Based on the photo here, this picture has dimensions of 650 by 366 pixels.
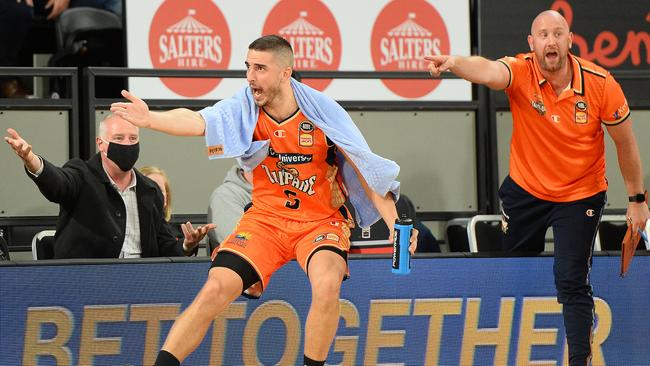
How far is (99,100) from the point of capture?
7.91 metres

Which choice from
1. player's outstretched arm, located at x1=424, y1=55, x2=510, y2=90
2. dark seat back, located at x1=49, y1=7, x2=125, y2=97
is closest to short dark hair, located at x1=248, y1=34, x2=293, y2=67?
player's outstretched arm, located at x1=424, y1=55, x2=510, y2=90

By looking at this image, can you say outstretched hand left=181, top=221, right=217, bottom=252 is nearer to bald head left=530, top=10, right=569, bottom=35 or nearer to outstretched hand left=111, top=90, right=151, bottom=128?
outstretched hand left=111, top=90, right=151, bottom=128

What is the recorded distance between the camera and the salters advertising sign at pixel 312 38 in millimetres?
8297

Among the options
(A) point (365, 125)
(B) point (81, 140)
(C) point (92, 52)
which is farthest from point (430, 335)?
(C) point (92, 52)

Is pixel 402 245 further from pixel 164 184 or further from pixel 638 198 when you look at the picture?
pixel 164 184

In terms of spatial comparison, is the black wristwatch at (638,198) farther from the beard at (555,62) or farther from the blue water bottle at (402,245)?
the blue water bottle at (402,245)

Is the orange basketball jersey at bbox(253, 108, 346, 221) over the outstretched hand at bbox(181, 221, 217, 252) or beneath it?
over

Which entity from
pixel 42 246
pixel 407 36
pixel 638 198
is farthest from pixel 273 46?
pixel 407 36

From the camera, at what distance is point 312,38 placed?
862 centimetres

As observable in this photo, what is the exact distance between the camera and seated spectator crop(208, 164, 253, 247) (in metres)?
7.21

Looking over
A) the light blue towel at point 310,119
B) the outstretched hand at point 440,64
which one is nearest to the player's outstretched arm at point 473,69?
the outstretched hand at point 440,64

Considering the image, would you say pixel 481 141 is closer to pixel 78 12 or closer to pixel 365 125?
pixel 365 125

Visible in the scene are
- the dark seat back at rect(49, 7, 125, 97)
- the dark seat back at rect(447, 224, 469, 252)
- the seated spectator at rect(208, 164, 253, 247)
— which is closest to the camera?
the seated spectator at rect(208, 164, 253, 247)

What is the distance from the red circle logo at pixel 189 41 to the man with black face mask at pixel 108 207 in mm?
1427
